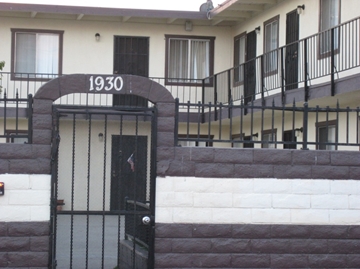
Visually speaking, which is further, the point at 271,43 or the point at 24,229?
the point at 271,43

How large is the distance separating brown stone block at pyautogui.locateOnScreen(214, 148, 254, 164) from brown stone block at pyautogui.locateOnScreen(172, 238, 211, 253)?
101cm

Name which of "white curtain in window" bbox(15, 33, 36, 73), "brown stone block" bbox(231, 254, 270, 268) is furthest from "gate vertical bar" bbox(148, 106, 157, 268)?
"white curtain in window" bbox(15, 33, 36, 73)

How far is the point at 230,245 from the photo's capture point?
30.0 feet

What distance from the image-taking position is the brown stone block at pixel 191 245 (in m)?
9.02

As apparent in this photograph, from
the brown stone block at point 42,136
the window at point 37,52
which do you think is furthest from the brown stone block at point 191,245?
the window at point 37,52

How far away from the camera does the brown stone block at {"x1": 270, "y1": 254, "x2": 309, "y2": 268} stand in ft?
30.3

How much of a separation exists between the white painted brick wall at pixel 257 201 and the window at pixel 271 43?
30.6 ft

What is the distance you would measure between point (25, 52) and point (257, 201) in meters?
15.2

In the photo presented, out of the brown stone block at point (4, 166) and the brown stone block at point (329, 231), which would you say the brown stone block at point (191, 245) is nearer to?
the brown stone block at point (329, 231)

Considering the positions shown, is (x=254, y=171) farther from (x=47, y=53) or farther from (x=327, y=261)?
(x=47, y=53)

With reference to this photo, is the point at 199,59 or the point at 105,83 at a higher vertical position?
the point at 199,59

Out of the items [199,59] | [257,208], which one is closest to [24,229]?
[257,208]

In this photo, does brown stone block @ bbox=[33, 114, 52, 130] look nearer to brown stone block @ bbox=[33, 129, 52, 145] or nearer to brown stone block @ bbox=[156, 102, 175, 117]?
brown stone block @ bbox=[33, 129, 52, 145]

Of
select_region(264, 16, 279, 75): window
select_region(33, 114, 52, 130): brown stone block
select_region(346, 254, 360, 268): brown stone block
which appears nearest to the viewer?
select_region(33, 114, 52, 130): brown stone block
